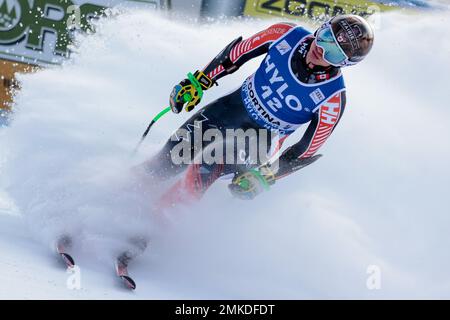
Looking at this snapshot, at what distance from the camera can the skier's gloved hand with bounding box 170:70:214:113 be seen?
169 inches

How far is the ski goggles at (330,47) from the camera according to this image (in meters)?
3.84

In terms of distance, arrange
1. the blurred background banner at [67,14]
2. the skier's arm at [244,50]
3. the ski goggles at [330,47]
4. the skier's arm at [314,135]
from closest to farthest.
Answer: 1. the ski goggles at [330,47]
2. the skier's arm at [314,135]
3. the skier's arm at [244,50]
4. the blurred background banner at [67,14]

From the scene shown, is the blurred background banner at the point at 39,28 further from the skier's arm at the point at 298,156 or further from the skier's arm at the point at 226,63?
the skier's arm at the point at 298,156

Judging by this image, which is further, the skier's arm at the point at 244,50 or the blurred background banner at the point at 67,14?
the blurred background banner at the point at 67,14

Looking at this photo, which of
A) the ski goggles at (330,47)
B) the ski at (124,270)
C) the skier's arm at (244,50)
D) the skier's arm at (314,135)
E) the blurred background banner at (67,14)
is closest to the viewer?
the ski at (124,270)

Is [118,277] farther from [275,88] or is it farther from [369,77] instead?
[369,77]

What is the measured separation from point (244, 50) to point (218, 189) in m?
1.29

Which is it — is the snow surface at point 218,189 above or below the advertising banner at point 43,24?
below

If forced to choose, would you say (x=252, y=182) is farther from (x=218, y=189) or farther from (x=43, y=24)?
(x=43, y=24)

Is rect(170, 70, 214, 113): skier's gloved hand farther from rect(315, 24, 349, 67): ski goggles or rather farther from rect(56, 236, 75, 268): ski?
rect(56, 236, 75, 268): ski

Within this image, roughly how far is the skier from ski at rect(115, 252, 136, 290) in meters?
0.71

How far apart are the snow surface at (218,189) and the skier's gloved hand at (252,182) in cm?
66

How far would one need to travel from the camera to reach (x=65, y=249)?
3.97m

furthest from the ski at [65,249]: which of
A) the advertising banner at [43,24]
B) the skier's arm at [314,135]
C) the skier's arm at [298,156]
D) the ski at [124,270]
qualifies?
the advertising banner at [43,24]
